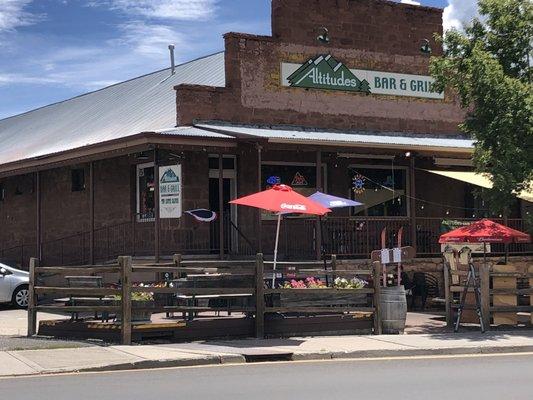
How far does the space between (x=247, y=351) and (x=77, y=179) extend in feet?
46.0

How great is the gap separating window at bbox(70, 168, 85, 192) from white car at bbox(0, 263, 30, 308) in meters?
5.70

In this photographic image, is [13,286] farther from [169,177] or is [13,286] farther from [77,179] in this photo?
[77,179]

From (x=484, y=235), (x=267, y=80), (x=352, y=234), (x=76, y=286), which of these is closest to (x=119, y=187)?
(x=267, y=80)

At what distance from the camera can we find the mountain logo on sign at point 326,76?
857 inches

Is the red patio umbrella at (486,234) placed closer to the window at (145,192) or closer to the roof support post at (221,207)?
the roof support post at (221,207)

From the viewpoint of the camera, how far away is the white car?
18641mm

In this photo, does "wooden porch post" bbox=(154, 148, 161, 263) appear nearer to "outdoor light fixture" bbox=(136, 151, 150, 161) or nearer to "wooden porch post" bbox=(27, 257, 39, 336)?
"outdoor light fixture" bbox=(136, 151, 150, 161)

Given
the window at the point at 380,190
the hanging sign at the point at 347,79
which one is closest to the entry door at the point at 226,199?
the hanging sign at the point at 347,79

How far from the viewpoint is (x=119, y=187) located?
22.4 meters

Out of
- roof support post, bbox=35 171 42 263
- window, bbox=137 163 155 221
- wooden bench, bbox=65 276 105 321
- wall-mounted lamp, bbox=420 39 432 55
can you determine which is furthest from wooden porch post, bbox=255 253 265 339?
wall-mounted lamp, bbox=420 39 432 55

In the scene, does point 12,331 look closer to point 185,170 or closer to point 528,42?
point 185,170

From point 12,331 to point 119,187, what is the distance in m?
8.11

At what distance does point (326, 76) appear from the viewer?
874 inches

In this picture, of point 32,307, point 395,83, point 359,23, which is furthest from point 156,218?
point 395,83
